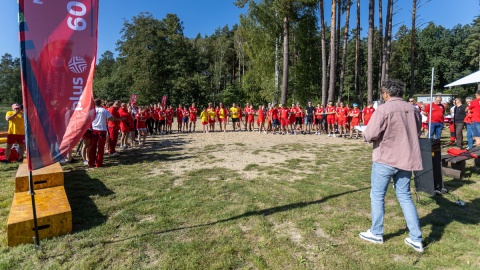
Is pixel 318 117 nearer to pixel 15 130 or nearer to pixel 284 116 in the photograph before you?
pixel 284 116

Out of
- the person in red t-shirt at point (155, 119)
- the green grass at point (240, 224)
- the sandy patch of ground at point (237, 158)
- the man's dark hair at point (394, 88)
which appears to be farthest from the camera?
the person in red t-shirt at point (155, 119)

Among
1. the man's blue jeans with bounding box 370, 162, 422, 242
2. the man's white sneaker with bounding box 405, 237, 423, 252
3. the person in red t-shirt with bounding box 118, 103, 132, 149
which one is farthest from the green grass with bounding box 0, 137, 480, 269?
the person in red t-shirt with bounding box 118, 103, 132, 149

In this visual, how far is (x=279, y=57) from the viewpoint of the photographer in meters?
30.2

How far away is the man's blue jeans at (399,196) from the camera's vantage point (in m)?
3.33

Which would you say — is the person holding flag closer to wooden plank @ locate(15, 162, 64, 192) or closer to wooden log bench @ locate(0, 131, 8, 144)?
wooden plank @ locate(15, 162, 64, 192)

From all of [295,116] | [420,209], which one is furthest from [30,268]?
[295,116]

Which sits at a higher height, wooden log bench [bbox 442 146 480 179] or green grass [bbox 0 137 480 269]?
wooden log bench [bbox 442 146 480 179]

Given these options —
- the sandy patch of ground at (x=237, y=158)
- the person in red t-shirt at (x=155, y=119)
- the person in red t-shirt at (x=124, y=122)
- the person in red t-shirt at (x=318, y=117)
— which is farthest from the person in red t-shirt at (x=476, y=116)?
the person in red t-shirt at (x=155, y=119)

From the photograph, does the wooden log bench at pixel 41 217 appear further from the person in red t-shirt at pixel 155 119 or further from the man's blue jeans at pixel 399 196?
the person in red t-shirt at pixel 155 119

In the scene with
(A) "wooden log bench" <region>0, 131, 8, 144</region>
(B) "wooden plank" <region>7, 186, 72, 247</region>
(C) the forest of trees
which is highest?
(C) the forest of trees

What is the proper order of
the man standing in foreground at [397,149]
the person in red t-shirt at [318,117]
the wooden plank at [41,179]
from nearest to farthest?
the man standing in foreground at [397,149]
the wooden plank at [41,179]
the person in red t-shirt at [318,117]

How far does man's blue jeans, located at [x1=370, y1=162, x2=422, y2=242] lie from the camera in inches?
131

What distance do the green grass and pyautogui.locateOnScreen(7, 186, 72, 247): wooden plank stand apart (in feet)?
0.48

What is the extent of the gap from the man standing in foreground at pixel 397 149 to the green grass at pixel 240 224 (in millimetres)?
394
